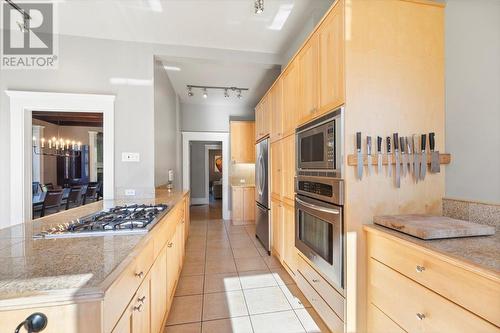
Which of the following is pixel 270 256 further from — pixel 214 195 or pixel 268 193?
pixel 214 195

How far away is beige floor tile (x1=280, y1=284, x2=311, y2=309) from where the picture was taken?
2104 mm

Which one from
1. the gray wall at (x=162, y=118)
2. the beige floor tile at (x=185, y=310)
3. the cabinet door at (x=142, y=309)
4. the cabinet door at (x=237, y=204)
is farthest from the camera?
the cabinet door at (x=237, y=204)

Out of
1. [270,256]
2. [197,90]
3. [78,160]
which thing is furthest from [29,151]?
[78,160]

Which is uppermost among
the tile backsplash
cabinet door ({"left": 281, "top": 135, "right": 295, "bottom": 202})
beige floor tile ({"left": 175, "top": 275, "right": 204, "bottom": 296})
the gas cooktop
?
cabinet door ({"left": 281, "top": 135, "right": 295, "bottom": 202})

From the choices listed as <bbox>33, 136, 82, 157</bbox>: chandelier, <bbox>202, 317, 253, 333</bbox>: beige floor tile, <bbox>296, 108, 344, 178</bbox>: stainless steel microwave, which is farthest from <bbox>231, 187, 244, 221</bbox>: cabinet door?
<bbox>33, 136, 82, 157</bbox>: chandelier

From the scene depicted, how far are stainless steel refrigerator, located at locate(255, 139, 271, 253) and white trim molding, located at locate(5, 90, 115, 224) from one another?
79.2 inches

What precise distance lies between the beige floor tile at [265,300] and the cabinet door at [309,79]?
1.67 meters

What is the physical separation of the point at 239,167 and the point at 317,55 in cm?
411

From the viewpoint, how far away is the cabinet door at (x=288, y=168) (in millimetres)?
2438

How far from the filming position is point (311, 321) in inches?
74.0

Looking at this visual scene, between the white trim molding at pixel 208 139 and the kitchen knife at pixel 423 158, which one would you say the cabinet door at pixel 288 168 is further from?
the white trim molding at pixel 208 139

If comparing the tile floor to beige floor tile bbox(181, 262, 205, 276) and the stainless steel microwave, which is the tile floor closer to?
Answer: beige floor tile bbox(181, 262, 205, 276)

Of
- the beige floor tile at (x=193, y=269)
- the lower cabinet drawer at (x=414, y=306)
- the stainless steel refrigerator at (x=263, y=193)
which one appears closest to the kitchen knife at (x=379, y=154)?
the lower cabinet drawer at (x=414, y=306)

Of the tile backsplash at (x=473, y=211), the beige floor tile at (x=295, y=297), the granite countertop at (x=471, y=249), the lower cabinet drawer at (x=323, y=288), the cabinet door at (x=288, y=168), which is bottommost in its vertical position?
the beige floor tile at (x=295, y=297)
